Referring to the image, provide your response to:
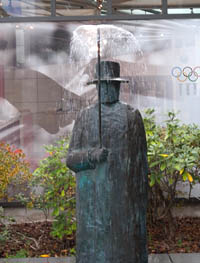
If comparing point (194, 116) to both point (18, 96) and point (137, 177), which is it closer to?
point (18, 96)

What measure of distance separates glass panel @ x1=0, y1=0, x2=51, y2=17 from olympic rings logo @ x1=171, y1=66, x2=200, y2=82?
2.87 metres

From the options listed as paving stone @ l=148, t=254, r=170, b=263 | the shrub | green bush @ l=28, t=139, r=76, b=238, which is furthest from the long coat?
the shrub

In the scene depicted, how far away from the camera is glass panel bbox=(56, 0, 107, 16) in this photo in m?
8.95

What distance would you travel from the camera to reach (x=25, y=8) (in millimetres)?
8984

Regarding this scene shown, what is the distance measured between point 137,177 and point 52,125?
5.96 meters

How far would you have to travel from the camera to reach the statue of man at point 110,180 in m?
3.38

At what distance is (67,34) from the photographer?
9188 millimetres

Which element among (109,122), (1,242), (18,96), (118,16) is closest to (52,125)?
(18,96)

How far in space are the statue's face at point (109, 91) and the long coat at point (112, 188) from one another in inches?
2.2

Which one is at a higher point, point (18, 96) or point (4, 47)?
point (4, 47)

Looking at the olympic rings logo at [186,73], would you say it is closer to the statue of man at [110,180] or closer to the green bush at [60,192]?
the green bush at [60,192]

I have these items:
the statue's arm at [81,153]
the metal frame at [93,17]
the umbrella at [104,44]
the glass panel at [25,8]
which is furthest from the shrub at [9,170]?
the statue's arm at [81,153]

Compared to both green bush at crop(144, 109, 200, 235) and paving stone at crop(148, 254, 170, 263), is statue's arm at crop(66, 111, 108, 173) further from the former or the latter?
paving stone at crop(148, 254, 170, 263)

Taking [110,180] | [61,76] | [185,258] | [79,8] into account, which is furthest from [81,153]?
[79,8]
